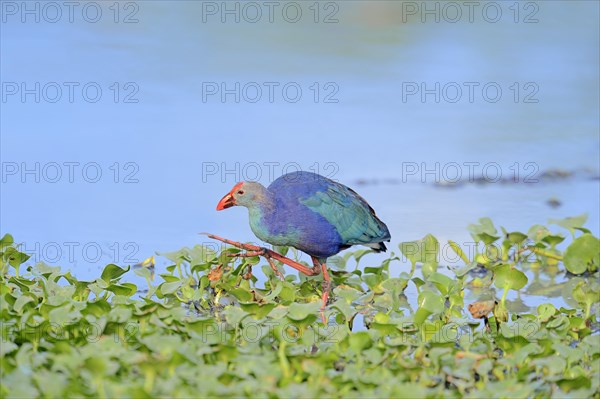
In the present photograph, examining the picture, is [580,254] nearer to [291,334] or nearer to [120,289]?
[291,334]

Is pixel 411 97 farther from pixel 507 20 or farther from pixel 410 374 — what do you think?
pixel 410 374

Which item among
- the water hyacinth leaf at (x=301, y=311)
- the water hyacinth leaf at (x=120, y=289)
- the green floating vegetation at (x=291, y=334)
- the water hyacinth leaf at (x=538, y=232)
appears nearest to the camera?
the green floating vegetation at (x=291, y=334)

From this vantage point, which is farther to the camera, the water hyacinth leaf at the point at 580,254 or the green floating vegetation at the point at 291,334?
the water hyacinth leaf at the point at 580,254

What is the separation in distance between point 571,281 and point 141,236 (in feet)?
7.67

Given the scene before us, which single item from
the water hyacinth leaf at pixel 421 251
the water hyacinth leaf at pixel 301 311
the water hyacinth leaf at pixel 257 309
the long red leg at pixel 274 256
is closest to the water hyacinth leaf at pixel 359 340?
the water hyacinth leaf at pixel 301 311

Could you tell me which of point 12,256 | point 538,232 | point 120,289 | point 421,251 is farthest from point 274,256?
point 538,232

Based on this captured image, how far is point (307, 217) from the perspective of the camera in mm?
6375

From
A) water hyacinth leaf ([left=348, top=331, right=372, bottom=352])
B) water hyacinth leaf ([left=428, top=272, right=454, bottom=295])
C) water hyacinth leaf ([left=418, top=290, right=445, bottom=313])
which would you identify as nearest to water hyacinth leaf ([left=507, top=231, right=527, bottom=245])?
water hyacinth leaf ([left=428, top=272, right=454, bottom=295])

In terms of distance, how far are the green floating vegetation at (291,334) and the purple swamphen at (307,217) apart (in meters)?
0.14

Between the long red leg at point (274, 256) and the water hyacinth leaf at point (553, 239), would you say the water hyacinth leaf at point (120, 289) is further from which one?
the water hyacinth leaf at point (553, 239)

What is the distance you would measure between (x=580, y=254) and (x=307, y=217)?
153 cm

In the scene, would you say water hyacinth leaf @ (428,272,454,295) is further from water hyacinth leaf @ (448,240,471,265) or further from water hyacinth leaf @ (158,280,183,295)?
water hyacinth leaf @ (158,280,183,295)

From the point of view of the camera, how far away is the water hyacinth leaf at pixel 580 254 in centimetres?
689

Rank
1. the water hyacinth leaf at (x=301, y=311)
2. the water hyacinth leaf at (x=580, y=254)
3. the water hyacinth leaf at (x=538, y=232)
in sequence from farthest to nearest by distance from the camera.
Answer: the water hyacinth leaf at (x=538, y=232), the water hyacinth leaf at (x=580, y=254), the water hyacinth leaf at (x=301, y=311)
